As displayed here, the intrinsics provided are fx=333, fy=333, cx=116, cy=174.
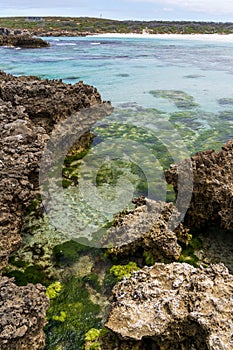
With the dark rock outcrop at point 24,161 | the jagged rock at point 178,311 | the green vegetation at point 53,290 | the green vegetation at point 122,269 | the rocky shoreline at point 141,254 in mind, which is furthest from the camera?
the green vegetation at point 122,269

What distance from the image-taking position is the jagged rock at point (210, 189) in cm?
724

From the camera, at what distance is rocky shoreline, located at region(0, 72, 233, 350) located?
4.27 metres

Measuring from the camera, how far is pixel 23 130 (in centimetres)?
938

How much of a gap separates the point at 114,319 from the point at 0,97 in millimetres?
10893

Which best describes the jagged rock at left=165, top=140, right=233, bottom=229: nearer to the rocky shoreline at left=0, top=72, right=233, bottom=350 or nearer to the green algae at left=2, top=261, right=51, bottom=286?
the rocky shoreline at left=0, top=72, right=233, bottom=350

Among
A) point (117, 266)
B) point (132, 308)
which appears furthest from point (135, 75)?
point (132, 308)

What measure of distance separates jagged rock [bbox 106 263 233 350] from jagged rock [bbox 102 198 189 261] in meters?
1.82

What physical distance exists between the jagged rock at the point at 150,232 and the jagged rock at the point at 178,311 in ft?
5.96

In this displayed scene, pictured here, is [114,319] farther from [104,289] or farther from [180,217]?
[180,217]

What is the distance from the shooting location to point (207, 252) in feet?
23.1

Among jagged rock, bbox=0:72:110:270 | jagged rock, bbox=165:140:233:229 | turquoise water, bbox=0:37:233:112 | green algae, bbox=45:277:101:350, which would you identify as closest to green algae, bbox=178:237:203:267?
jagged rock, bbox=165:140:233:229

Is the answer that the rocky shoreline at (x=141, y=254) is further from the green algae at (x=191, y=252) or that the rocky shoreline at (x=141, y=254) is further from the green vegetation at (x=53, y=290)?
the green vegetation at (x=53, y=290)

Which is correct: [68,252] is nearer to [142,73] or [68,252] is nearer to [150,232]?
[150,232]

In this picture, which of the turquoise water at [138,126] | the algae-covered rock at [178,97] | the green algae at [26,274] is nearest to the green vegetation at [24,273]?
the green algae at [26,274]
